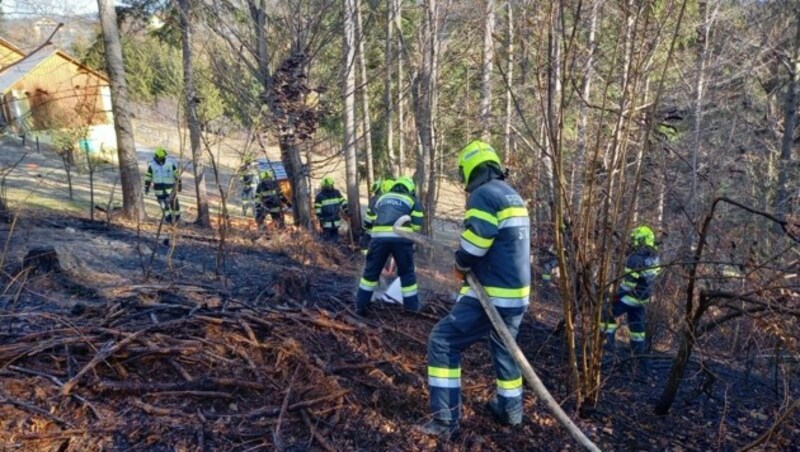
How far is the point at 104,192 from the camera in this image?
1933 centimetres

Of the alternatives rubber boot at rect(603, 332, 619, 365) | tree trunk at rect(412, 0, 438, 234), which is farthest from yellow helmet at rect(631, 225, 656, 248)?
tree trunk at rect(412, 0, 438, 234)

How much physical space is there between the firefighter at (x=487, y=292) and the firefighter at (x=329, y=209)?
9.26m

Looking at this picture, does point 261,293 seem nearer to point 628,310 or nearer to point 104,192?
point 628,310

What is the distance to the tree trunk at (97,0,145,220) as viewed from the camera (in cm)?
1141

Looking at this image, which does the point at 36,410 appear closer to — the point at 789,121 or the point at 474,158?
the point at 474,158

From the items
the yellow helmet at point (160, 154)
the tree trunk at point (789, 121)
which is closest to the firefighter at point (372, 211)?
the yellow helmet at point (160, 154)

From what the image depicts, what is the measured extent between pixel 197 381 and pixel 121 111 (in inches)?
388

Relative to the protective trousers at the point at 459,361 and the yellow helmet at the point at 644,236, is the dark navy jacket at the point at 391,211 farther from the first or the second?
the yellow helmet at the point at 644,236

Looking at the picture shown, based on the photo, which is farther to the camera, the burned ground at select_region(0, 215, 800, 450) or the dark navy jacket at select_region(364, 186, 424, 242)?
the dark navy jacket at select_region(364, 186, 424, 242)

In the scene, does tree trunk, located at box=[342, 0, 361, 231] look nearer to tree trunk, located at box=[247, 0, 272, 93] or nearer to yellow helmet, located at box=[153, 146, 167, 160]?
tree trunk, located at box=[247, 0, 272, 93]

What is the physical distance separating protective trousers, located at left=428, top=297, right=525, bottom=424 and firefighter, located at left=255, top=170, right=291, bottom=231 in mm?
9360

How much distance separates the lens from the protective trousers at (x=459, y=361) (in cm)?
366

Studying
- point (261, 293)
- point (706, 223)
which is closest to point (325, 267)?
point (261, 293)

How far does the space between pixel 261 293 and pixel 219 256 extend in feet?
5.29
